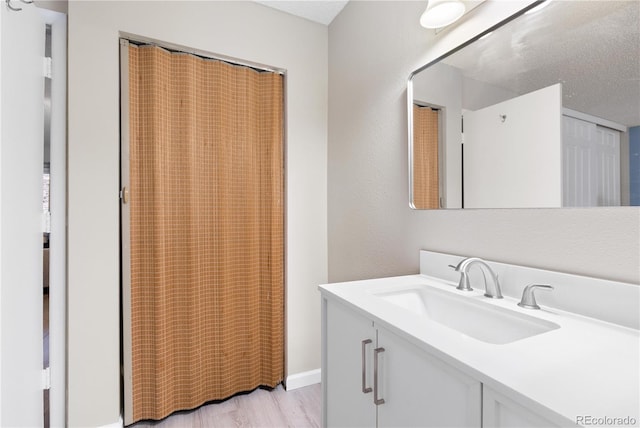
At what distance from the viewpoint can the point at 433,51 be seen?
4.40 feet

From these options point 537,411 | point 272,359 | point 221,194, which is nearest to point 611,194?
point 537,411

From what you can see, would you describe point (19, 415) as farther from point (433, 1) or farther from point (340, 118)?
point (433, 1)

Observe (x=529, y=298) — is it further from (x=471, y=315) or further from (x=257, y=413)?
(x=257, y=413)

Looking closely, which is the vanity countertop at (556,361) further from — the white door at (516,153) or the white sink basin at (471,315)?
the white door at (516,153)

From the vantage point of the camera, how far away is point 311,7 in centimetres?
203

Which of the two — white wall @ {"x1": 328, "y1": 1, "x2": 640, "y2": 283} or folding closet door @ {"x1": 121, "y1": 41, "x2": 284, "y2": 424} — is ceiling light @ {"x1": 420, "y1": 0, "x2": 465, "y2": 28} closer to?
white wall @ {"x1": 328, "y1": 1, "x2": 640, "y2": 283}

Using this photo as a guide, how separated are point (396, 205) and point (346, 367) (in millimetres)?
832

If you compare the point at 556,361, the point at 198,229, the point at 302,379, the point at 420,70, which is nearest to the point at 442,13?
the point at 420,70

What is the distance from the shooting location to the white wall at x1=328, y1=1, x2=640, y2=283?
0.86 metres

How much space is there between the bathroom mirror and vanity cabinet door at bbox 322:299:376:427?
64 cm

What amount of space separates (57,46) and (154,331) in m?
1.58

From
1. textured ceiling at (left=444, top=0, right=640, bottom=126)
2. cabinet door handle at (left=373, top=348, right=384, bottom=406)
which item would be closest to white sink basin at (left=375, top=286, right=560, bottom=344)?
cabinet door handle at (left=373, top=348, right=384, bottom=406)

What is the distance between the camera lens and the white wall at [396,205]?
0.86 m

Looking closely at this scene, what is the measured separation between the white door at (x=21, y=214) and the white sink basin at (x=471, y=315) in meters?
1.26
